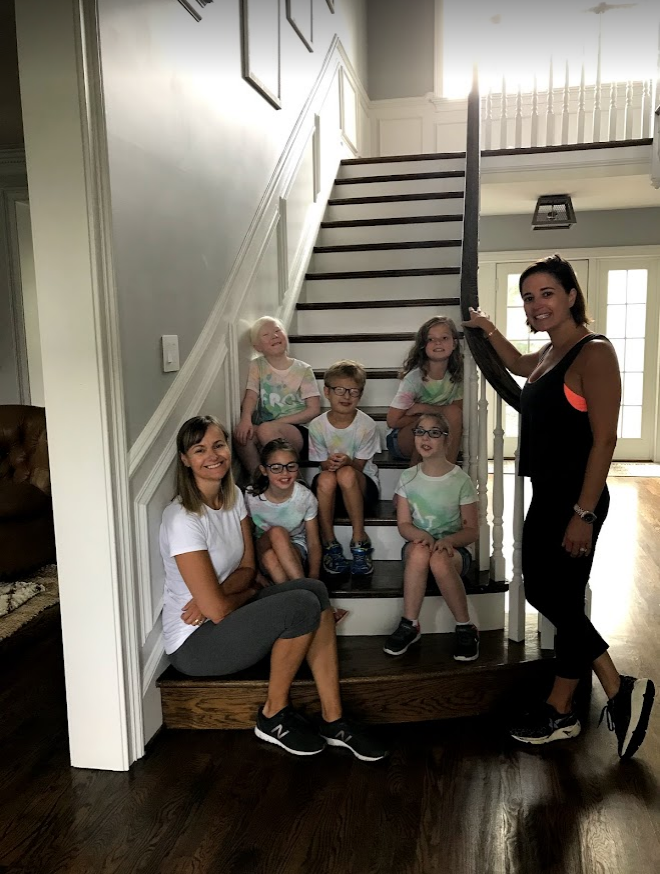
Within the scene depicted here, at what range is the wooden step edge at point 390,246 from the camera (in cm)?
409

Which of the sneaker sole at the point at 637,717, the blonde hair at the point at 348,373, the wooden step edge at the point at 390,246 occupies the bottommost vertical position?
the sneaker sole at the point at 637,717

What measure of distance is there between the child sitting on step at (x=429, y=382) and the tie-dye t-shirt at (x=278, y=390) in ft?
1.17

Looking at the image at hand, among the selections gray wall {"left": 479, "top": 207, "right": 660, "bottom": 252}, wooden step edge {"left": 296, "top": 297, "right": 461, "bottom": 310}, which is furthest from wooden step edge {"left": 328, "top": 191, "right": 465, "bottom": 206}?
gray wall {"left": 479, "top": 207, "right": 660, "bottom": 252}

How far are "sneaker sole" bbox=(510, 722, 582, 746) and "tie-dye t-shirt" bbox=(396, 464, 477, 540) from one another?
65 centimetres

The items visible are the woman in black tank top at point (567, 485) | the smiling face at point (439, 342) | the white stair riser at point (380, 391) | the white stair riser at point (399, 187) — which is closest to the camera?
the woman in black tank top at point (567, 485)

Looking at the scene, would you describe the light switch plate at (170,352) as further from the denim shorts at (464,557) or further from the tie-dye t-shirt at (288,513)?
the denim shorts at (464,557)

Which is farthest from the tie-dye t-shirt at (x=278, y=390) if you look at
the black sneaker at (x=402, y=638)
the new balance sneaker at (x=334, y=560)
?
the black sneaker at (x=402, y=638)

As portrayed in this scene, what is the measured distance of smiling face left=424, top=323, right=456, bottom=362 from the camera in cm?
278

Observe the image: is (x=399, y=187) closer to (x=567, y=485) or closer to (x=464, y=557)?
(x=464, y=557)

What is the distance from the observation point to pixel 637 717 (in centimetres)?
203

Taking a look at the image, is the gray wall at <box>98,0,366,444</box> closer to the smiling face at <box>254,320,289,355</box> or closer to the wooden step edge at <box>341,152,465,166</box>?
→ the smiling face at <box>254,320,289,355</box>

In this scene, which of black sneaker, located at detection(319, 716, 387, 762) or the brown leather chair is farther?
the brown leather chair

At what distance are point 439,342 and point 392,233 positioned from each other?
5.98 ft

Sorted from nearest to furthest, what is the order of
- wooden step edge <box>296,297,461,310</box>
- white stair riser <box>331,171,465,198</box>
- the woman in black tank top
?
the woman in black tank top < wooden step edge <box>296,297,461,310</box> < white stair riser <box>331,171,465,198</box>
